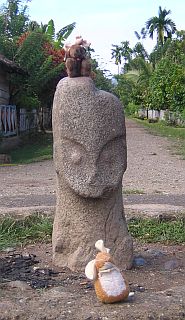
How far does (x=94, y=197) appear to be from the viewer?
17.1 feet

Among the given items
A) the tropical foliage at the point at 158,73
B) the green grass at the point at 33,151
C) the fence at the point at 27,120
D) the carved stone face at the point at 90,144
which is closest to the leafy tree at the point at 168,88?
the tropical foliage at the point at 158,73

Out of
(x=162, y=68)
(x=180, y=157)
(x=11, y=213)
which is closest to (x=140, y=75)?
(x=162, y=68)

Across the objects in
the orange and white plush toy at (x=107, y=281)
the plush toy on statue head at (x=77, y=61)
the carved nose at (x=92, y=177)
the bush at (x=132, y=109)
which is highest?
the plush toy on statue head at (x=77, y=61)

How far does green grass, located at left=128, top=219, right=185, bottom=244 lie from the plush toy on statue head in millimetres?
2140

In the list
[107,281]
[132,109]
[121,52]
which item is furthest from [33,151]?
[121,52]

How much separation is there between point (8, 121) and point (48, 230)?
14216mm

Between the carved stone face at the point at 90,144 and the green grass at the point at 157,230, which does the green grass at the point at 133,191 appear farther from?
the carved stone face at the point at 90,144

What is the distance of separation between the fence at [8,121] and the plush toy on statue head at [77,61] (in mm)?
13739

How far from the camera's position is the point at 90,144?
5137 millimetres

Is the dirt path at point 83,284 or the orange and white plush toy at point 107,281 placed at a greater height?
the orange and white plush toy at point 107,281

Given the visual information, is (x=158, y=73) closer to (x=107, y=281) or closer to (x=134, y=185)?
(x=134, y=185)

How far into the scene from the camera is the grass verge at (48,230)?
259 inches

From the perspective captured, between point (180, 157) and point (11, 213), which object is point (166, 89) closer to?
point (180, 157)

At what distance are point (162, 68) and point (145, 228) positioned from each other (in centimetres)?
3622
